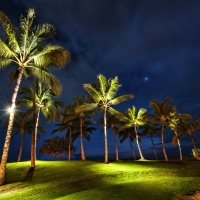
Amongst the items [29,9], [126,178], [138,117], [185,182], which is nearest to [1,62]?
[29,9]

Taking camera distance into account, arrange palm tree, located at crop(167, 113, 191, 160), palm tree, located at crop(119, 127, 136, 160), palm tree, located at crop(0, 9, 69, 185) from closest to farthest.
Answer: palm tree, located at crop(0, 9, 69, 185) → palm tree, located at crop(167, 113, 191, 160) → palm tree, located at crop(119, 127, 136, 160)

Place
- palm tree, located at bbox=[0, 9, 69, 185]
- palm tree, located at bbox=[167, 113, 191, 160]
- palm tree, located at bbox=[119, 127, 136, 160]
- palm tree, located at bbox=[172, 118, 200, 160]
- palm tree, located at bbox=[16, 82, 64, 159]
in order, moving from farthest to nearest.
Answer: palm tree, located at bbox=[119, 127, 136, 160] < palm tree, located at bbox=[172, 118, 200, 160] < palm tree, located at bbox=[167, 113, 191, 160] < palm tree, located at bbox=[16, 82, 64, 159] < palm tree, located at bbox=[0, 9, 69, 185]

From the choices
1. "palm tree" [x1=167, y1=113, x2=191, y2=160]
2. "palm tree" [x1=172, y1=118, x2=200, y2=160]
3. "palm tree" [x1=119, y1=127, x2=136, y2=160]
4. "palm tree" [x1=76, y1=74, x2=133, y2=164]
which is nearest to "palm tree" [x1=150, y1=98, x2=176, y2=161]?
"palm tree" [x1=167, y1=113, x2=191, y2=160]

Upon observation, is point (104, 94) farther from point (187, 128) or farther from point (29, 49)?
point (187, 128)

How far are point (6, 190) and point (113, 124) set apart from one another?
33.6 meters

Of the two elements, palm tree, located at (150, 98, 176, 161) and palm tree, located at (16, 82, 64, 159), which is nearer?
palm tree, located at (16, 82, 64, 159)

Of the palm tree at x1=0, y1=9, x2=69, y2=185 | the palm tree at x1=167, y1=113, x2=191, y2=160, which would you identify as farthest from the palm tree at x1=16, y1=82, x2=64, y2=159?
the palm tree at x1=167, y1=113, x2=191, y2=160

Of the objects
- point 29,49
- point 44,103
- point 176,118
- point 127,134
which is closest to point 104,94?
point 44,103

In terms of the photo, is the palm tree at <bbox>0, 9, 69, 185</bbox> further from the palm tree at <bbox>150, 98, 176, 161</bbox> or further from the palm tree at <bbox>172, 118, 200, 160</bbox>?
the palm tree at <bbox>172, 118, 200, 160</bbox>

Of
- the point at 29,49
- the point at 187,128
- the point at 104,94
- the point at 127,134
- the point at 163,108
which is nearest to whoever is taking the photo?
the point at 29,49

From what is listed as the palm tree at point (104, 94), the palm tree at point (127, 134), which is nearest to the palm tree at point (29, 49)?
the palm tree at point (104, 94)

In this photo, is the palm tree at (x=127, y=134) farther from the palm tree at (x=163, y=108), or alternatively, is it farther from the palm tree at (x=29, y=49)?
the palm tree at (x=29, y=49)

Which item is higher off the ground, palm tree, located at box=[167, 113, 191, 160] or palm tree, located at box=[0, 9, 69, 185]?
palm tree, located at box=[0, 9, 69, 185]

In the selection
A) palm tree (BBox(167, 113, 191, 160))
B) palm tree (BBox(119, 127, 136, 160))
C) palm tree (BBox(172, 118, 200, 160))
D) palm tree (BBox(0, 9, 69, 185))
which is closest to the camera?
palm tree (BBox(0, 9, 69, 185))
